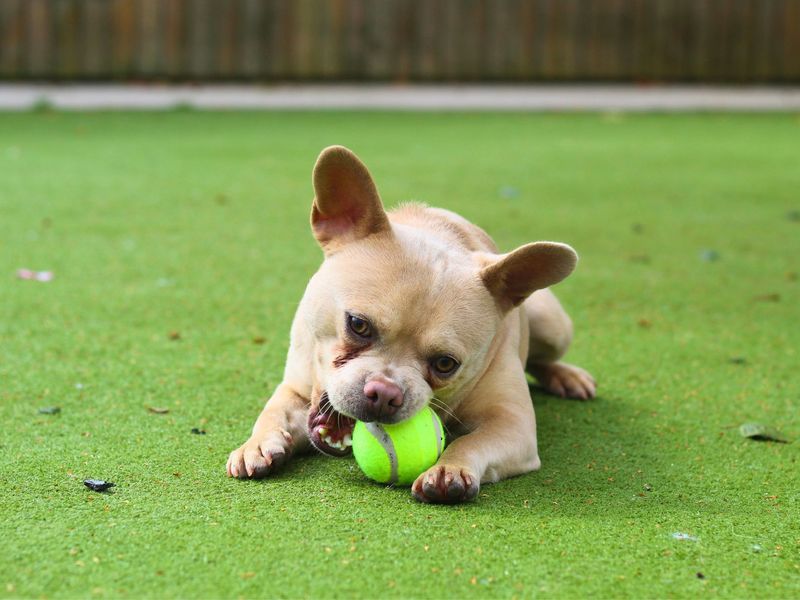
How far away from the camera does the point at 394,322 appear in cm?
311

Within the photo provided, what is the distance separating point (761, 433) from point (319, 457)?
1519 mm

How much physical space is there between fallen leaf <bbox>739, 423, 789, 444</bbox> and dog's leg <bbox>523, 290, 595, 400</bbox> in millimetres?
645

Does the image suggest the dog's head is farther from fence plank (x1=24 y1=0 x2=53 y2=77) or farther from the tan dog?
fence plank (x1=24 y1=0 x2=53 y2=77)

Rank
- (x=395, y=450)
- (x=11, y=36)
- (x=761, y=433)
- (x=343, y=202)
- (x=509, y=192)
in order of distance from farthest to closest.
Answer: (x=11, y=36) < (x=509, y=192) < (x=761, y=433) < (x=343, y=202) < (x=395, y=450)

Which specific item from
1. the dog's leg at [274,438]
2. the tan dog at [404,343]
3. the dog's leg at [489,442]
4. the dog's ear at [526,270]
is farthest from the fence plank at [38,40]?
the dog's ear at [526,270]

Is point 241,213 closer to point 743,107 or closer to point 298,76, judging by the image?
point 298,76

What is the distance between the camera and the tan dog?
10.2ft

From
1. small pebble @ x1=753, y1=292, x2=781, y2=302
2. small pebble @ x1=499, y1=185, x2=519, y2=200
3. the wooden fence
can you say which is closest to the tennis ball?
small pebble @ x1=753, y1=292, x2=781, y2=302

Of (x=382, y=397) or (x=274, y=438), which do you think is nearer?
(x=382, y=397)

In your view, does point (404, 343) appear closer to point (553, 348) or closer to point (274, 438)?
point (274, 438)

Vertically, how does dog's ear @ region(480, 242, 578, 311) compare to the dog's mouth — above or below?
above

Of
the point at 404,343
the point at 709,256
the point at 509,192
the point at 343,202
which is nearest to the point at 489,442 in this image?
the point at 404,343

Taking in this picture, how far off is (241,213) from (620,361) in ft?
11.8

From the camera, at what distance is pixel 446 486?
2996mm
